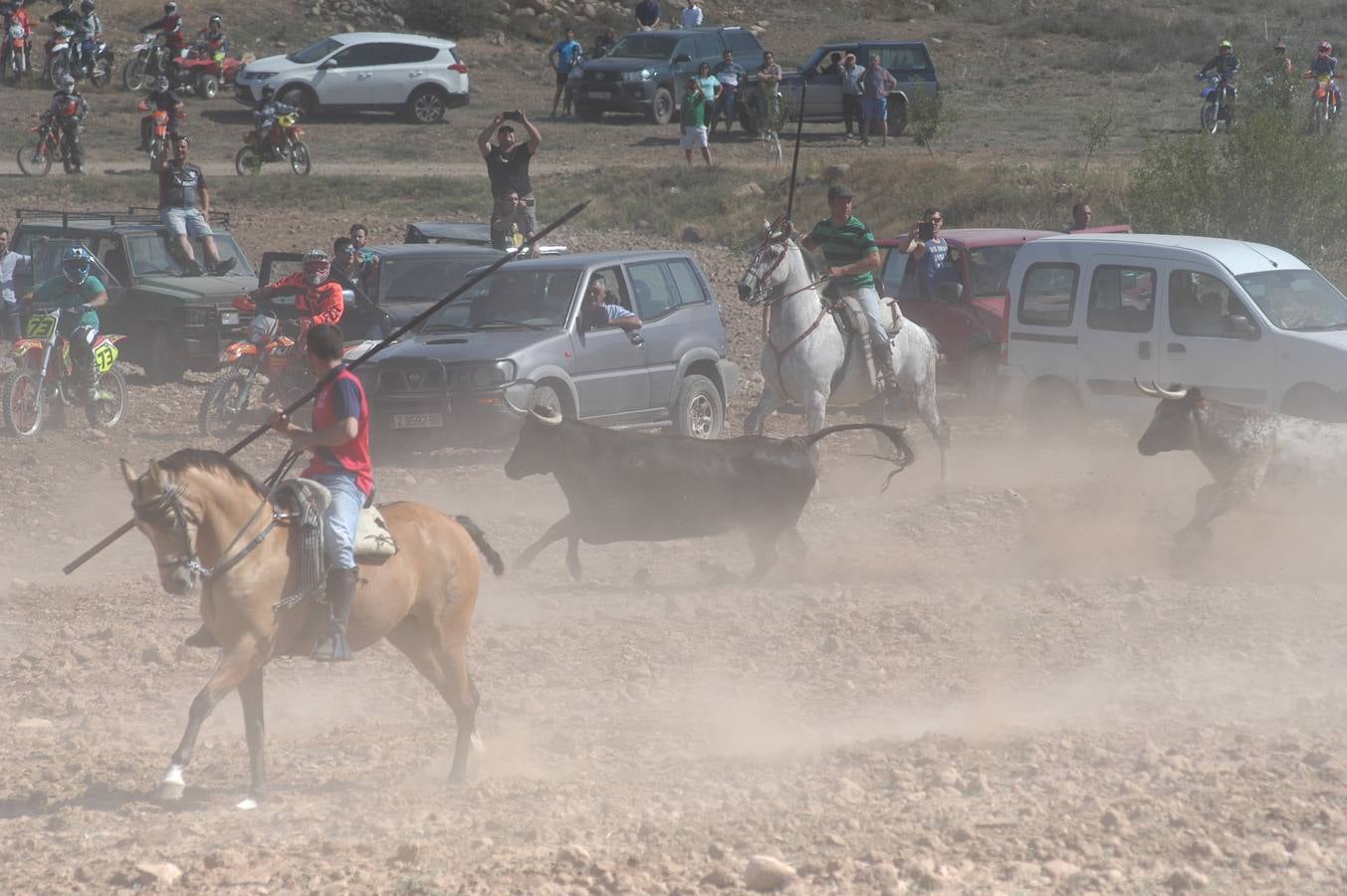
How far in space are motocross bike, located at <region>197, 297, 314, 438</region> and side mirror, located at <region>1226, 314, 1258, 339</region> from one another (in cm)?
840

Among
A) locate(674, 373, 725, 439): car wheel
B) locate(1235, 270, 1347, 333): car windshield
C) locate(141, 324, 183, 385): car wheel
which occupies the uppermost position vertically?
locate(1235, 270, 1347, 333): car windshield

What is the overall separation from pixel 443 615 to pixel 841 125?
34.7 metres

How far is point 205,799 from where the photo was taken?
7328 mm

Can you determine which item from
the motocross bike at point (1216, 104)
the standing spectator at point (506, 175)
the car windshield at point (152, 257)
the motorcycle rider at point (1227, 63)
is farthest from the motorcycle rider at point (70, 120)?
the motorcycle rider at point (1227, 63)

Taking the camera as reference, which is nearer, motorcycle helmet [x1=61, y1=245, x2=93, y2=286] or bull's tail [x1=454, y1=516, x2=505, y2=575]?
bull's tail [x1=454, y1=516, x2=505, y2=575]

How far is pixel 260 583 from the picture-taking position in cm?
702

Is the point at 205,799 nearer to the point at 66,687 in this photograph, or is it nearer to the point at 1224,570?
the point at 66,687

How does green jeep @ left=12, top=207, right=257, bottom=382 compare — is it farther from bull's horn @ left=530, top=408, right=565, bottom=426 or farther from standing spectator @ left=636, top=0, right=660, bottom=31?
standing spectator @ left=636, top=0, right=660, bottom=31

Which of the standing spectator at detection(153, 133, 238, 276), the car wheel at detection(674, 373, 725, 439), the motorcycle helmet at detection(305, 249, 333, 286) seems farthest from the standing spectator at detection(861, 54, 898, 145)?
the motorcycle helmet at detection(305, 249, 333, 286)

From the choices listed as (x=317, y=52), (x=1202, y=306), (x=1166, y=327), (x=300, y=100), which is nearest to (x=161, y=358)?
(x=1166, y=327)

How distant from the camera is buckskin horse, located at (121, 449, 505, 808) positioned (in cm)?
672

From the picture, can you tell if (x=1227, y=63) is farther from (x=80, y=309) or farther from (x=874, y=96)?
(x=80, y=309)

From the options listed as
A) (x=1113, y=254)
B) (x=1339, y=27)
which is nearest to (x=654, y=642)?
(x=1113, y=254)

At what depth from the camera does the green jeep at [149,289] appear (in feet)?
63.6
